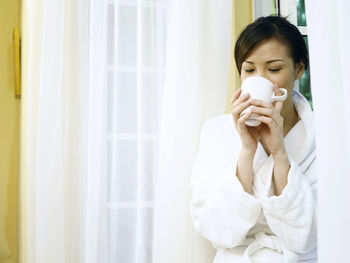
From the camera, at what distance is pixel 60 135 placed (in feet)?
5.28

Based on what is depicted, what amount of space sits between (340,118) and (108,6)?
1.11 m

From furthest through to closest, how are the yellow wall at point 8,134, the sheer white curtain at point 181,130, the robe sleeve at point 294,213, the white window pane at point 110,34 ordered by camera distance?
the yellow wall at point 8,134
the white window pane at point 110,34
the sheer white curtain at point 181,130
the robe sleeve at point 294,213

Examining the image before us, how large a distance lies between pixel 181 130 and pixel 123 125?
0.31 m

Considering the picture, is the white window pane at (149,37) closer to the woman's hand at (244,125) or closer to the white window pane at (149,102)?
the white window pane at (149,102)

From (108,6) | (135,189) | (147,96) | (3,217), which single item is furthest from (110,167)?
(3,217)

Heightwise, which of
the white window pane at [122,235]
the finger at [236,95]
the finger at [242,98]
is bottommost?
the white window pane at [122,235]

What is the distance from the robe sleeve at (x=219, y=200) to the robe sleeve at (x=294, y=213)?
43 mm

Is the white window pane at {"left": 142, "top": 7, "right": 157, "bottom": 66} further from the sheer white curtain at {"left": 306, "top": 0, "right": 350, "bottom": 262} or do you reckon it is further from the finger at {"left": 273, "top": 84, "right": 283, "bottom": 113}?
the sheer white curtain at {"left": 306, "top": 0, "right": 350, "bottom": 262}

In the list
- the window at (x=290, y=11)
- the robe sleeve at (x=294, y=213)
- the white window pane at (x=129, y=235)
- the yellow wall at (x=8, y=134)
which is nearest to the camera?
the robe sleeve at (x=294, y=213)

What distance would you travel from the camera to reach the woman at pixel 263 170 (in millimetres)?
953

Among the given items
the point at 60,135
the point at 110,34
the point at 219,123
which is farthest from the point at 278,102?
the point at 60,135

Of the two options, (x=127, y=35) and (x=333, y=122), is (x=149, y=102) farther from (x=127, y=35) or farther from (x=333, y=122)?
(x=333, y=122)

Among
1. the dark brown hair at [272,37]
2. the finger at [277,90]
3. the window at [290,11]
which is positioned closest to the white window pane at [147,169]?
the dark brown hair at [272,37]

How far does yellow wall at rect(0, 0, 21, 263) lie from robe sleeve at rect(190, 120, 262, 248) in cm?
123
